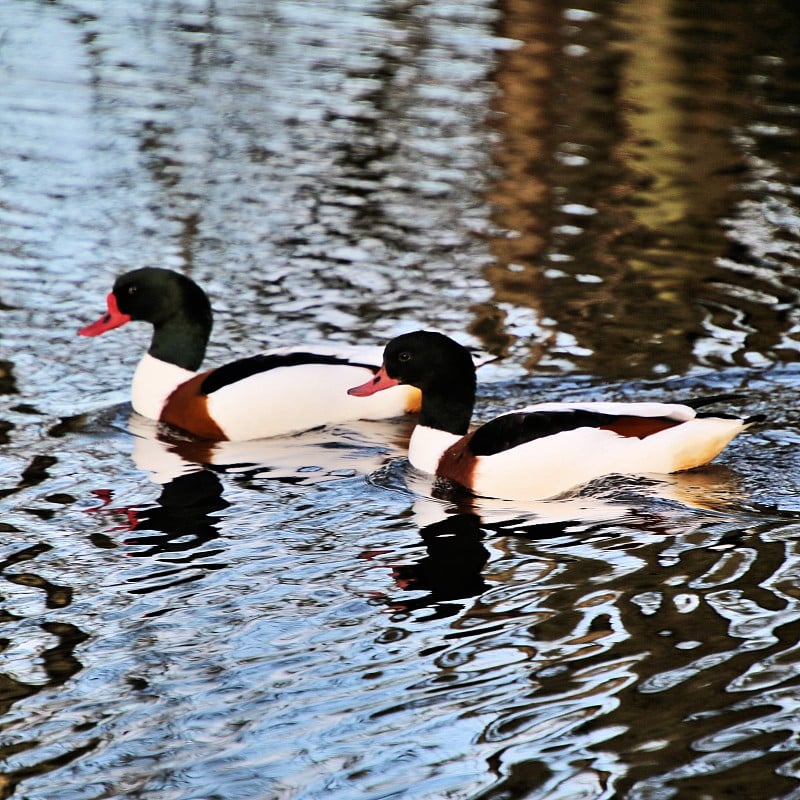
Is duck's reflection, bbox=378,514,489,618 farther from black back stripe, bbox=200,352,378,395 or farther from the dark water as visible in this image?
black back stripe, bbox=200,352,378,395

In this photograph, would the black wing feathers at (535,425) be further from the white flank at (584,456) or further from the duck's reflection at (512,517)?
the duck's reflection at (512,517)

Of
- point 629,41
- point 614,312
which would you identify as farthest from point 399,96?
point 614,312

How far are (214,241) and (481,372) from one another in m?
3.39

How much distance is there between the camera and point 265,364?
8586 millimetres

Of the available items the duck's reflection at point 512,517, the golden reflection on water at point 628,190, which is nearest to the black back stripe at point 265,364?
the duck's reflection at point 512,517

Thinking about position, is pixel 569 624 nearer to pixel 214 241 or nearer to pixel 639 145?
pixel 214 241

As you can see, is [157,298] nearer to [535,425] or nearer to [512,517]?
[535,425]

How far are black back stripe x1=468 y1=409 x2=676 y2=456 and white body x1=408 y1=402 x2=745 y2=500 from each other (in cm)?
3

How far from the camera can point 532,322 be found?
33.9ft

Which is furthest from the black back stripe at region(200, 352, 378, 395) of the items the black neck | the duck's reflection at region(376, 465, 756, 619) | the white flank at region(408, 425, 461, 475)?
the duck's reflection at region(376, 465, 756, 619)

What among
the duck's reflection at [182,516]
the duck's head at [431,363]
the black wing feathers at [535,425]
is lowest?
the duck's reflection at [182,516]

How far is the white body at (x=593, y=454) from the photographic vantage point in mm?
7457

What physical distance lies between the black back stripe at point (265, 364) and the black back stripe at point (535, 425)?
1342 millimetres

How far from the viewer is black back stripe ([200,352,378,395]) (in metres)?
8.59
